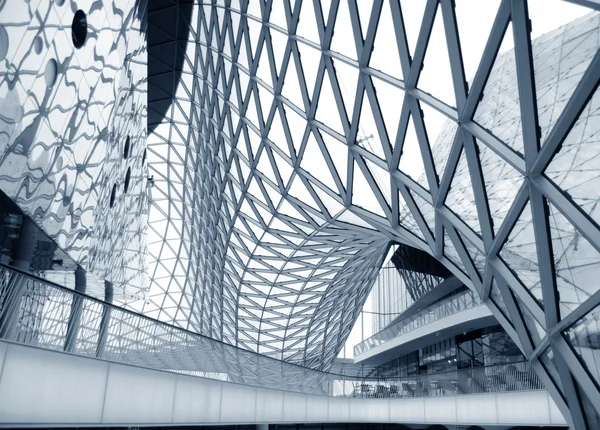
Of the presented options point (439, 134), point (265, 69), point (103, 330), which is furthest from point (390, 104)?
point (103, 330)

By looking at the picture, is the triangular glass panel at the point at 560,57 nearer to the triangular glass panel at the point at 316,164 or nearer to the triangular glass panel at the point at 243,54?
the triangular glass panel at the point at 316,164

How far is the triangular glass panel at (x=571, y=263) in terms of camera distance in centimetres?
679

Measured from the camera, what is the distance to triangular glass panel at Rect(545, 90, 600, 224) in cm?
600

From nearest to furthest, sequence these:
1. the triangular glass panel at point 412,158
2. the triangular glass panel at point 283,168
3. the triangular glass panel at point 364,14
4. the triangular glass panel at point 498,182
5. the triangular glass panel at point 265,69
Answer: the triangular glass panel at point 498,182, the triangular glass panel at point 364,14, the triangular glass panel at point 412,158, the triangular glass panel at point 265,69, the triangular glass panel at point 283,168

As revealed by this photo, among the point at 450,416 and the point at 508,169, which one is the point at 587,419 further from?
the point at 450,416

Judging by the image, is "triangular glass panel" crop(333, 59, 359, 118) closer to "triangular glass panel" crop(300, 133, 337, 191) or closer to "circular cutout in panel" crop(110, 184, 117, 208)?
"triangular glass panel" crop(300, 133, 337, 191)

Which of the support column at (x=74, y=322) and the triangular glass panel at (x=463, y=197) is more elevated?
the triangular glass panel at (x=463, y=197)

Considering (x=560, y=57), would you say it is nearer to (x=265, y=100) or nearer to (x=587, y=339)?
(x=587, y=339)

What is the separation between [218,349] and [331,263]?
1304 centimetres

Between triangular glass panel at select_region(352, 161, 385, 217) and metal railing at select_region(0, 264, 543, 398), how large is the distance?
30.8 feet

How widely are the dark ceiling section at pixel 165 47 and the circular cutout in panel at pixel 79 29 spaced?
12.2m

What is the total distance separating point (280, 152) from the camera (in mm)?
24188

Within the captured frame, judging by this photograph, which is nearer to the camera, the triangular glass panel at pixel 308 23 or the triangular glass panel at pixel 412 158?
the triangular glass panel at pixel 412 158

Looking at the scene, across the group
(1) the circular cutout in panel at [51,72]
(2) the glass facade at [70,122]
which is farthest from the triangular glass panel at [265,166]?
(1) the circular cutout in panel at [51,72]
